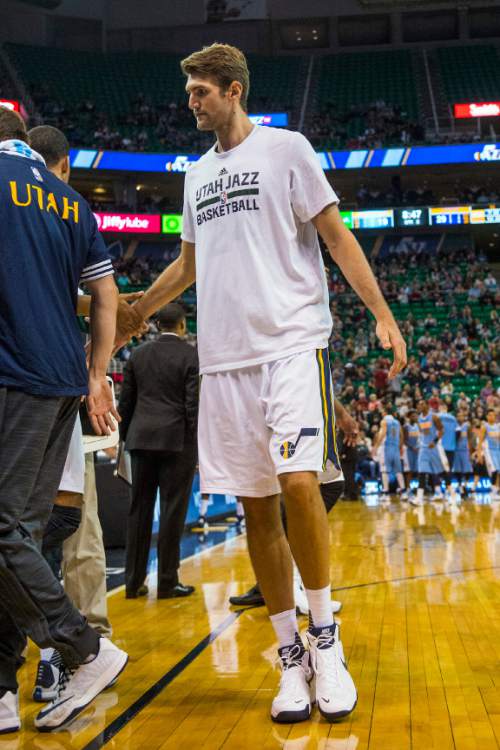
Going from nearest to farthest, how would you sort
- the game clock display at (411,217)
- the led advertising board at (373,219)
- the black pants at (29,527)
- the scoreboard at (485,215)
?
the black pants at (29,527) → the scoreboard at (485,215) → the game clock display at (411,217) → the led advertising board at (373,219)

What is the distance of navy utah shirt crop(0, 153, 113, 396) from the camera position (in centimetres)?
→ 257

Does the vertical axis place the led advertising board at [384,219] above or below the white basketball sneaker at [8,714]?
above

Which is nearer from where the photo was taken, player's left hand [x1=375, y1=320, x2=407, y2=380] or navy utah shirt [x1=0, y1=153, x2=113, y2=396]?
navy utah shirt [x1=0, y1=153, x2=113, y2=396]

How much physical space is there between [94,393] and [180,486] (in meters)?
3.10

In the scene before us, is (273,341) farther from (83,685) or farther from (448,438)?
(448,438)

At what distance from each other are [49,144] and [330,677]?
218 centimetres

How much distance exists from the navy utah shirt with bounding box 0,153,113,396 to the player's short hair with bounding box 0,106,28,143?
14 cm

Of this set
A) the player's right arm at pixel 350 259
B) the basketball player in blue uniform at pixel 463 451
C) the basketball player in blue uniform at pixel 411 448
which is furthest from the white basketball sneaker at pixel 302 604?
the basketball player in blue uniform at pixel 463 451

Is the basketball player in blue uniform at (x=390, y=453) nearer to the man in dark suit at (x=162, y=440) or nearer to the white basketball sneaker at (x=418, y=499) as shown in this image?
the white basketball sneaker at (x=418, y=499)

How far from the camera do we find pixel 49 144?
338 cm

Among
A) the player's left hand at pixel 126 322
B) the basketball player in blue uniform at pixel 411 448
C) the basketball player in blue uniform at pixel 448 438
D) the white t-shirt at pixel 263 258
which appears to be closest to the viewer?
the white t-shirt at pixel 263 258

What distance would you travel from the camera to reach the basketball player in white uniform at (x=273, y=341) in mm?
2941

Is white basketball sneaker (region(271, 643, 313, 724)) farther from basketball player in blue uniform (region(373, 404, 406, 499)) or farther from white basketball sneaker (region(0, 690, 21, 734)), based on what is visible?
basketball player in blue uniform (region(373, 404, 406, 499))

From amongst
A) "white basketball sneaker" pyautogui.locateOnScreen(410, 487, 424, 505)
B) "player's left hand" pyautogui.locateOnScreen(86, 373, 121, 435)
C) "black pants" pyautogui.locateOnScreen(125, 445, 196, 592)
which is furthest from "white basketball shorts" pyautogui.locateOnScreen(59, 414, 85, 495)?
"white basketball sneaker" pyautogui.locateOnScreen(410, 487, 424, 505)
